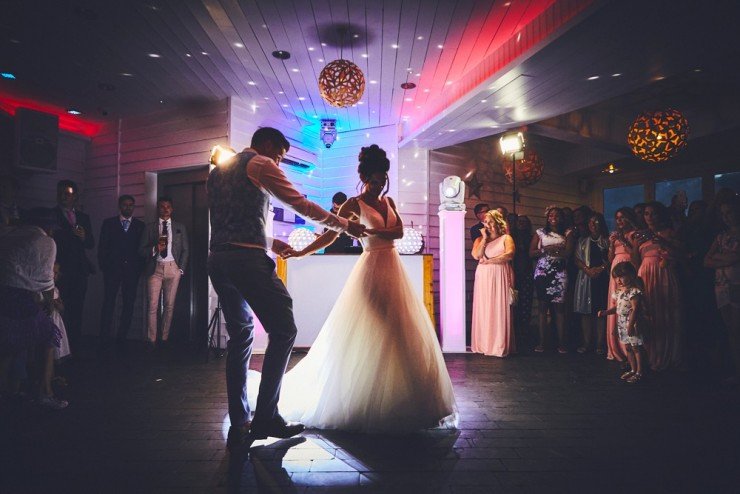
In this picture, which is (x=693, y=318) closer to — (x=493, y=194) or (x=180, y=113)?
(x=493, y=194)

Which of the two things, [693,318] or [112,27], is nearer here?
[112,27]

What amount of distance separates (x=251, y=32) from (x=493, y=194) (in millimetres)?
5893

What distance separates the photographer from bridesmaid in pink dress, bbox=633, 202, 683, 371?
14.5 ft

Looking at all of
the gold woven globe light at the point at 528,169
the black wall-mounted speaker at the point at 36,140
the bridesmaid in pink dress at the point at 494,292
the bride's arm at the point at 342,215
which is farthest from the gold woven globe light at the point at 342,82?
the black wall-mounted speaker at the point at 36,140

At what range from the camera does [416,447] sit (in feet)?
8.04

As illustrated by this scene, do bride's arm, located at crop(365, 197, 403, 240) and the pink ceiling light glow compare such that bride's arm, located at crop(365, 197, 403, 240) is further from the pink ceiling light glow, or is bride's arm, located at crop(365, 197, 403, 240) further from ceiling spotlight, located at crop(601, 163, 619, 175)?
ceiling spotlight, located at crop(601, 163, 619, 175)

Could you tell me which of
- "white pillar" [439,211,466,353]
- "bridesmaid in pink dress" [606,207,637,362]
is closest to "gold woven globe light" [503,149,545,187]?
"white pillar" [439,211,466,353]

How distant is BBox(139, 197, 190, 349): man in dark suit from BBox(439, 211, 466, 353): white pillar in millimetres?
3663

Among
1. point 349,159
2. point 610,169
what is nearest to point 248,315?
point 349,159

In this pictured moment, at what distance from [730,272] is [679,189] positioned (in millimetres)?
6381

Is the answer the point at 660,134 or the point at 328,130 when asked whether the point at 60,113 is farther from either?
the point at 660,134

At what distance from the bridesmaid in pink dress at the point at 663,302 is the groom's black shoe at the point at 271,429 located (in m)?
3.79

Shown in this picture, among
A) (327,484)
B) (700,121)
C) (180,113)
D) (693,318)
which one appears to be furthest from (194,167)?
(700,121)

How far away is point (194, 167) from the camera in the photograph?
253 inches
